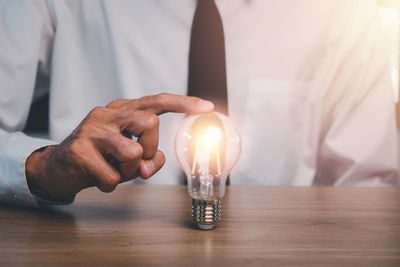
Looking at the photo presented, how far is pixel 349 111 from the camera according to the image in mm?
1243

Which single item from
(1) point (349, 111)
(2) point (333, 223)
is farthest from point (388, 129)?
(2) point (333, 223)

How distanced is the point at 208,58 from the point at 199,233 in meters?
0.56

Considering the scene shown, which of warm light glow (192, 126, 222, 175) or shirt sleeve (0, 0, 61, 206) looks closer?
warm light glow (192, 126, 222, 175)

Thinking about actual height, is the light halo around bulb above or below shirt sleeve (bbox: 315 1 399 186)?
above

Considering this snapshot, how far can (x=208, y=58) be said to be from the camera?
0.97 metres

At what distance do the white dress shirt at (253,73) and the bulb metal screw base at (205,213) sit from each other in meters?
0.57

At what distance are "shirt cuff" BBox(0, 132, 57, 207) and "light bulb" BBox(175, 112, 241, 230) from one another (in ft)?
0.81

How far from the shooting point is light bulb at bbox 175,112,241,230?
54 centimetres

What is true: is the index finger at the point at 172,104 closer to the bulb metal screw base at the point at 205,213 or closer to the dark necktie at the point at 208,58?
the bulb metal screw base at the point at 205,213

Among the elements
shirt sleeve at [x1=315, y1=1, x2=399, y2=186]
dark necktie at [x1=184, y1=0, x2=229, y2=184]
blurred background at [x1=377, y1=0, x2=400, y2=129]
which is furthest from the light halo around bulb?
blurred background at [x1=377, y1=0, x2=400, y2=129]

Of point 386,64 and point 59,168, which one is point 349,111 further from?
point 59,168

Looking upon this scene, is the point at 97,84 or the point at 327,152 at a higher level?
the point at 97,84

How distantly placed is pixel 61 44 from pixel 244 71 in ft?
1.64

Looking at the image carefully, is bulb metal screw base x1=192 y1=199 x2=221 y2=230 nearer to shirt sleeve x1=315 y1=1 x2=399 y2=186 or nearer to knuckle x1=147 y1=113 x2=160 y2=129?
knuckle x1=147 y1=113 x2=160 y2=129
